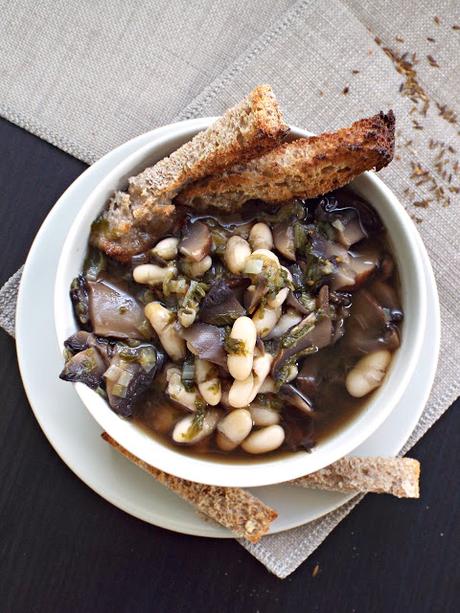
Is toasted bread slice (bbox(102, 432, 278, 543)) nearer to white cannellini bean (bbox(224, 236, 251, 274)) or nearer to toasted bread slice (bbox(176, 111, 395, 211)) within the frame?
white cannellini bean (bbox(224, 236, 251, 274))

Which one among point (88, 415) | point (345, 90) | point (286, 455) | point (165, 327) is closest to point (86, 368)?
point (165, 327)

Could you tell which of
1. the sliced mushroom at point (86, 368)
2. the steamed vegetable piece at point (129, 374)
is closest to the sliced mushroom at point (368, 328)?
the steamed vegetable piece at point (129, 374)

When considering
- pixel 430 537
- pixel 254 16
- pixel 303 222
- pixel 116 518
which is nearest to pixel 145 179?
pixel 303 222

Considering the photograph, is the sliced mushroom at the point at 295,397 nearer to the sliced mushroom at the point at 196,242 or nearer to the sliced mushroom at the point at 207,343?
the sliced mushroom at the point at 207,343

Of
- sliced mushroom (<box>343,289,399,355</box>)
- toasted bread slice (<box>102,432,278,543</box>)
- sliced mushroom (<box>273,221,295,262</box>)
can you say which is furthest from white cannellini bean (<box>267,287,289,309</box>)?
toasted bread slice (<box>102,432,278,543</box>)

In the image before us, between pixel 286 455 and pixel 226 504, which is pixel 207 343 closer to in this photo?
pixel 286 455

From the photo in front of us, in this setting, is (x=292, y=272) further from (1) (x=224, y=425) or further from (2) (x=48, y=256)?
(2) (x=48, y=256)

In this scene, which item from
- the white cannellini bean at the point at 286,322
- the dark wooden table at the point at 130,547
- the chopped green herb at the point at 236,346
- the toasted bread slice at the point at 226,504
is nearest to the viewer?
the chopped green herb at the point at 236,346
